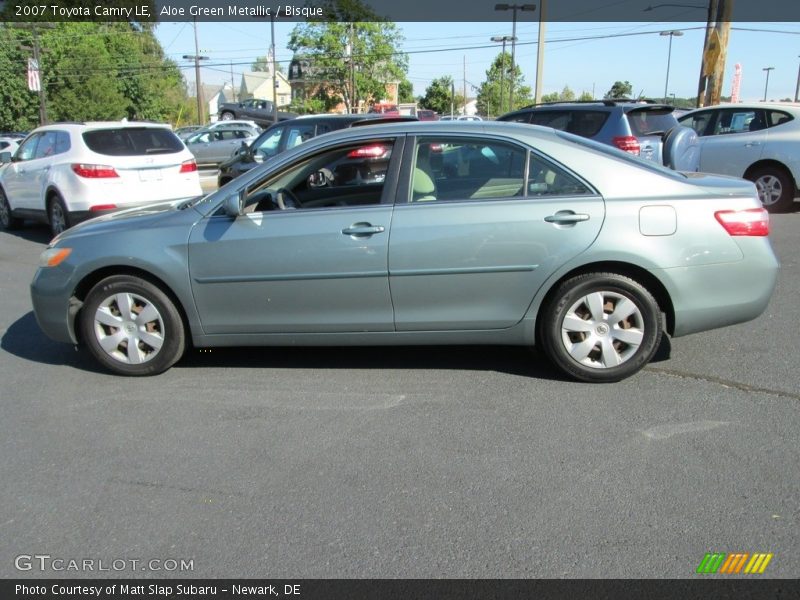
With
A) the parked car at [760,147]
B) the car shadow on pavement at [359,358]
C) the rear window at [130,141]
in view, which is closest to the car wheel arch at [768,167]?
the parked car at [760,147]

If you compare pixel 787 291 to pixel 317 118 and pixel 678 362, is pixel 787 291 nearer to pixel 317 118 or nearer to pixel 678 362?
pixel 678 362

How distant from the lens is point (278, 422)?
407 cm

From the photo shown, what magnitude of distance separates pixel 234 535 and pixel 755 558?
208 cm

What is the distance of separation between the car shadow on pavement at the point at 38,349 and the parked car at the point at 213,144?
2000 cm

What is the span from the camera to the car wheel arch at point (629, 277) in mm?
4359

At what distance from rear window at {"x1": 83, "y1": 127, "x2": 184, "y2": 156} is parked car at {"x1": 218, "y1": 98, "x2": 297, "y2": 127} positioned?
112ft

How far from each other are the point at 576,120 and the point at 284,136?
452cm

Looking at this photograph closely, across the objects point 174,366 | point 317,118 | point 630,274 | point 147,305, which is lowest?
point 174,366

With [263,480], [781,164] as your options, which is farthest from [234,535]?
[781,164]

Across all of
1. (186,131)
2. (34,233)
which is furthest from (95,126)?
(186,131)

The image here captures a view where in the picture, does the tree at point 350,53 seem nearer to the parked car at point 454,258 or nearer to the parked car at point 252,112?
the parked car at point 252,112
